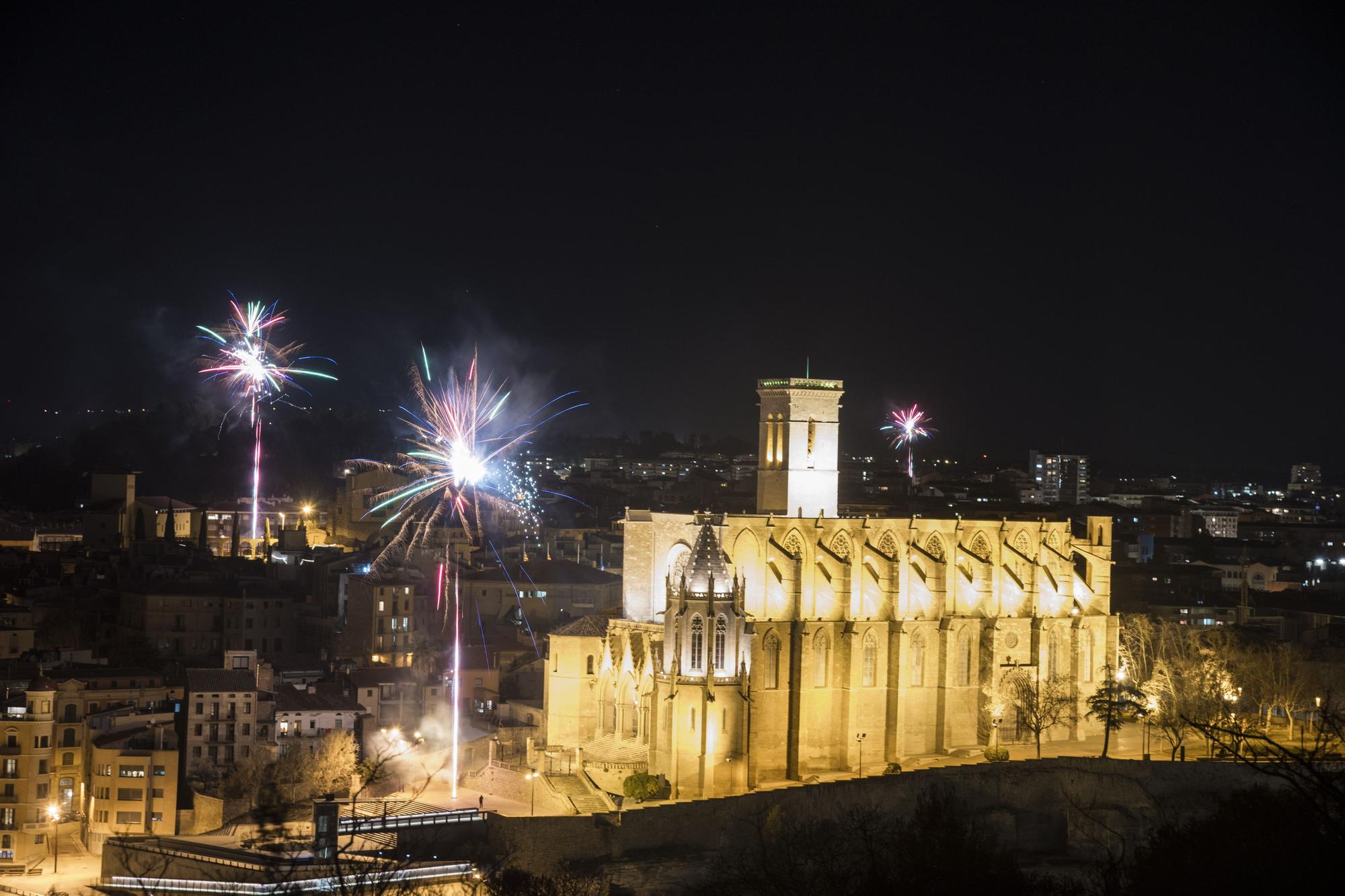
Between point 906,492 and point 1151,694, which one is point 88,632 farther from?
point 906,492

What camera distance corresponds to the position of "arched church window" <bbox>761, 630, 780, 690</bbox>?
5147 centimetres

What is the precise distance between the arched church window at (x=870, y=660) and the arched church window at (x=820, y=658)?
1478 millimetres

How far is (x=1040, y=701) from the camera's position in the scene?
56.0 metres

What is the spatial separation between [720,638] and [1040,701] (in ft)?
44.0

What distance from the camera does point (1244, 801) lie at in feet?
151

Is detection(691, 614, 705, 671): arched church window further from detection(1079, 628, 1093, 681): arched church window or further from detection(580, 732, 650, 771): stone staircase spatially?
detection(1079, 628, 1093, 681): arched church window

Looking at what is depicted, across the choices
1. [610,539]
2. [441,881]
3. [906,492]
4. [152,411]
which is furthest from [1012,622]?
[152,411]

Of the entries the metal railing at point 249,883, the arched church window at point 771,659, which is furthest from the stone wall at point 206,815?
the arched church window at point 771,659

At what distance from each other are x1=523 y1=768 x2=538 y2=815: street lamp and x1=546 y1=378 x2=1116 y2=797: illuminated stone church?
2.05 metres

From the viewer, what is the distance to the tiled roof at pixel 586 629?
2137 inches

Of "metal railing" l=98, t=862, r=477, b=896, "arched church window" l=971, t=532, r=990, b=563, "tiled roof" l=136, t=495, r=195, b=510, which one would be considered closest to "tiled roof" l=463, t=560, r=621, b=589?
"tiled roof" l=136, t=495, r=195, b=510

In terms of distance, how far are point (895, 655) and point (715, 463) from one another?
12475 cm

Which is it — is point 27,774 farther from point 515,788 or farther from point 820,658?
point 820,658

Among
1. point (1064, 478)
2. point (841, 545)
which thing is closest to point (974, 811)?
point (841, 545)
